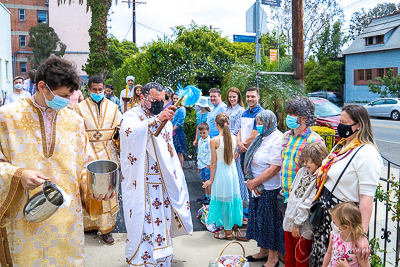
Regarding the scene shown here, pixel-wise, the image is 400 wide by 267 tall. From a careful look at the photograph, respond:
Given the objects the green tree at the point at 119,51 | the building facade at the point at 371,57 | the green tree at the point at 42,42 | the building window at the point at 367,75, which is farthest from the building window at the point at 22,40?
the building window at the point at 367,75

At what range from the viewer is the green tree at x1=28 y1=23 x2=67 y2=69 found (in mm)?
37487

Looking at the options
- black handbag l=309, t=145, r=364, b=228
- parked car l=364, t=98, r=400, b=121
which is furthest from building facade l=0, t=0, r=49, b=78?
black handbag l=309, t=145, r=364, b=228

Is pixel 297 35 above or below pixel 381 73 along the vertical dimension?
below

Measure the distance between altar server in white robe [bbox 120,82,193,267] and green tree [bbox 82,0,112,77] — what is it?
64.3 feet

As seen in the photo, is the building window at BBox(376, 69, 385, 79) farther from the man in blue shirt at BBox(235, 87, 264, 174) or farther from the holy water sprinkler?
the holy water sprinkler

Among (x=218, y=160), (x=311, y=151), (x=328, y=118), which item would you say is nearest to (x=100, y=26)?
(x=328, y=118)

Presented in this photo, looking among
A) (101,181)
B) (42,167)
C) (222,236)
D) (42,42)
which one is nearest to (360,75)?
(42,42)

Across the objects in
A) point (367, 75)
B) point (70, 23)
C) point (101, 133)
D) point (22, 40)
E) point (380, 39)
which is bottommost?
point (101, 133)

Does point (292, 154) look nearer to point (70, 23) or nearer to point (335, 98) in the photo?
point (335, 98)

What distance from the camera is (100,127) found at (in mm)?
5512

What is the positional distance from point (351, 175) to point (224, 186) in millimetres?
2553

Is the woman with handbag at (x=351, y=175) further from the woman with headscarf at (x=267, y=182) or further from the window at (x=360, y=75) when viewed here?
the window at (x=360, y=75)

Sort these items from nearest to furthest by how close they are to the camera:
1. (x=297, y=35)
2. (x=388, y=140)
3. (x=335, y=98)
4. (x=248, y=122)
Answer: (x=248, y=122)
(x=297, y=35)
(x=388, y=140)
(x=335, y=98)

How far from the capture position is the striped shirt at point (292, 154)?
409cm
